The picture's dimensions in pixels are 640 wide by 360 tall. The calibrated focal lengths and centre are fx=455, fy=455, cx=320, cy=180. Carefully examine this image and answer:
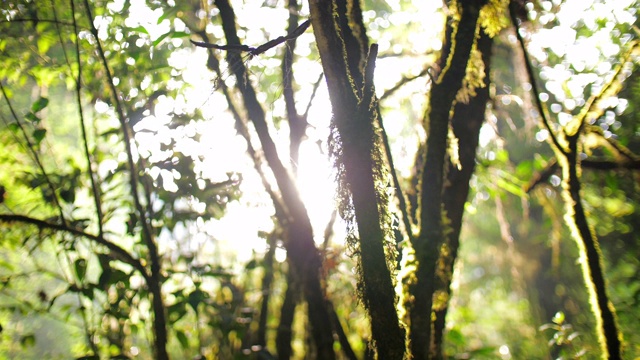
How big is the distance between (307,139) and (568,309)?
27.0ft

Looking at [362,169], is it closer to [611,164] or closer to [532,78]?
[532,78]

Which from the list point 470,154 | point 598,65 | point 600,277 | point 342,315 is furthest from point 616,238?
point 470,154

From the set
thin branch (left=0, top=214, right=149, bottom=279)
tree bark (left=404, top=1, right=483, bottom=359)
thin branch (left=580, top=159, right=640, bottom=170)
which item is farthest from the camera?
thin branch (left=580, top=159, right=640, bottom=170)

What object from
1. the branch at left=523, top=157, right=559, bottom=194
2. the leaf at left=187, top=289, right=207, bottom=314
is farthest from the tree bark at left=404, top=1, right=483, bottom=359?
the branch at left=523, top=157, right=559, bottom=194

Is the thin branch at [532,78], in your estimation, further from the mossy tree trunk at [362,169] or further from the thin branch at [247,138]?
the thin branch at [247,138]

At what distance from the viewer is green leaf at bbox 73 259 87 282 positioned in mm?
2350

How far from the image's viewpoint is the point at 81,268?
2369 mm

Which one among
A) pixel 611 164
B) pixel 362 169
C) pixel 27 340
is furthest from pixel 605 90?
pixel 27 340

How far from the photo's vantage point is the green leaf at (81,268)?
7.71 feet

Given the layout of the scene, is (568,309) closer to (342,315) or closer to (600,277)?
(342,315)

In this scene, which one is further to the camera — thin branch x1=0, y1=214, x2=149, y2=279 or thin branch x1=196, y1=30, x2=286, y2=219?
thin branch x1=196, y1=30, x2=286, y2=219

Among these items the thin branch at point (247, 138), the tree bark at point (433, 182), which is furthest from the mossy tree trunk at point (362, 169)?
the thin branch at point (247, 138)

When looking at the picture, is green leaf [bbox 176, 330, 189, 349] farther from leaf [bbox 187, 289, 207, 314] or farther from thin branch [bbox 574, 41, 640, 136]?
thin branch [bbox 574, 41, 640, 136]

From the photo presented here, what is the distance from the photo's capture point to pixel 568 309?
880cm
